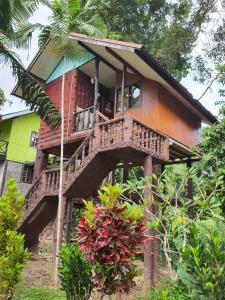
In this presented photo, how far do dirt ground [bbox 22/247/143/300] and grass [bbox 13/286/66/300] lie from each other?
2.50 ft

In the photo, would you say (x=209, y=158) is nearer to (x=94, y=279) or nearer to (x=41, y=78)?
(x=94, y=279)

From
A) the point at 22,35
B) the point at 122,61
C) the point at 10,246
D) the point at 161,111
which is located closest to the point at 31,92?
the point at 22,35

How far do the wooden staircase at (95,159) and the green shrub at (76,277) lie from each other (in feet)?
13.3

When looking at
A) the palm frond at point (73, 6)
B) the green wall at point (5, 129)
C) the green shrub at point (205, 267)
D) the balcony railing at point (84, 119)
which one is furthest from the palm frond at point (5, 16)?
the green wall at point (5, 129)

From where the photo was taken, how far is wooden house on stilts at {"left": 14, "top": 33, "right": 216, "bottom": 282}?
9.68m

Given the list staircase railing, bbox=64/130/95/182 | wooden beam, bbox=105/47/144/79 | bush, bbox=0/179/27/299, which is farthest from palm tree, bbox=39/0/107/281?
bush, bbox=0/179/27/299

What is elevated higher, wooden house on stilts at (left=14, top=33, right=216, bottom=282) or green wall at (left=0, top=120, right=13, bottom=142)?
green wall at (left=0, top=120, right=13, bottom=142)

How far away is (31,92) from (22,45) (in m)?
1.60

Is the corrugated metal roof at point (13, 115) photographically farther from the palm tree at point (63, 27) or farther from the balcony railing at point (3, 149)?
the palm tree at point (63, 27)

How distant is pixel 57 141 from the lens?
1280 centimetres

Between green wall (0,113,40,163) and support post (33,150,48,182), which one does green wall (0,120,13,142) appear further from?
support post (33,150,48,182)

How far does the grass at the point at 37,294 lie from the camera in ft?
24.5

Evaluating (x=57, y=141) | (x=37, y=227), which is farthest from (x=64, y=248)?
(x=57, y=141)

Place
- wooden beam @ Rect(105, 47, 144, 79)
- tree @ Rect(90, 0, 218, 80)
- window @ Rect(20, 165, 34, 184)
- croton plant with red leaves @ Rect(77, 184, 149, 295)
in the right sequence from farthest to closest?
1. window @ Rect(20, 165, 34, 184)
2. tree @ Rect(90, 0, 218, 80)
3. wooden beam @ Rect(105, 47, 144, 79)
4. croton plant with red leaves @ Rect(77, 184, 149, 295)
